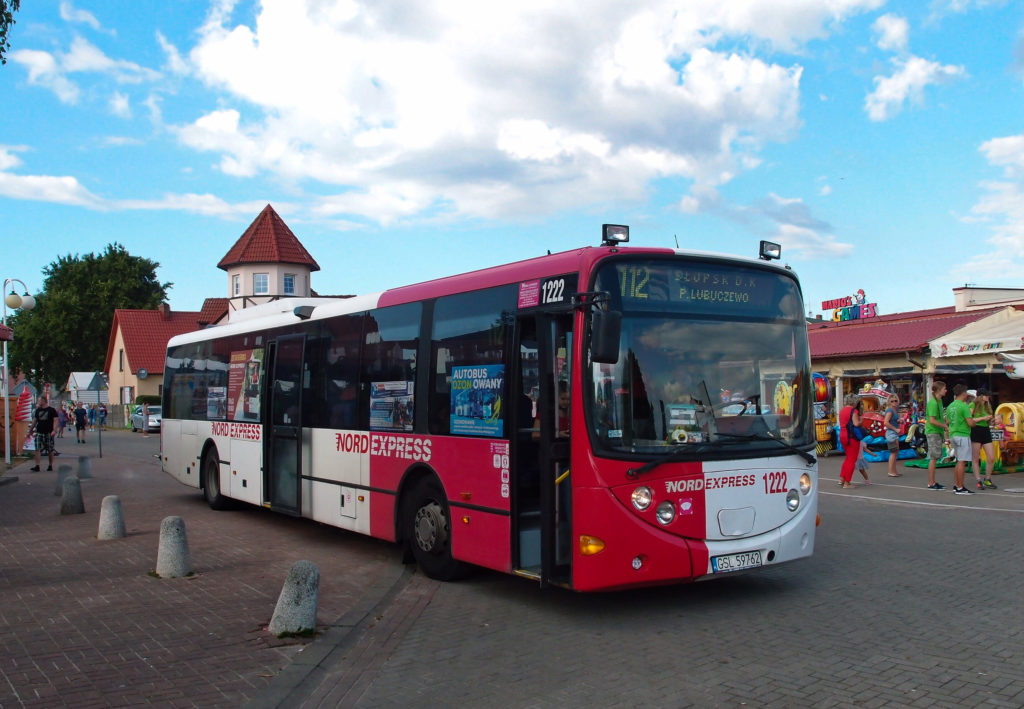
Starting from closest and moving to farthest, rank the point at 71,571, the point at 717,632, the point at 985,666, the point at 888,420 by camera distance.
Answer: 1. the point at 985,666
2. the point at 717,632
3. the point at 71,571
4. the point at 888,420

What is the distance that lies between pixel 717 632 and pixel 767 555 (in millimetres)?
1018

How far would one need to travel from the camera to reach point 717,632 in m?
6.79

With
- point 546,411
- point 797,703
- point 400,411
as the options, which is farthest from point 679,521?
point 400,411

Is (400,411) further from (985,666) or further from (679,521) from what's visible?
(985,666)

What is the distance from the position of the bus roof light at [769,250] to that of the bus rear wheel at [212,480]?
32.9 ft

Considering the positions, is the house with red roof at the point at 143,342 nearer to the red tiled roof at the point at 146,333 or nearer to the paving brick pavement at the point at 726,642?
the red tiled roof at the point at 146,333

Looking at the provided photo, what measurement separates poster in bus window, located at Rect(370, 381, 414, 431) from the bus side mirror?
3.12 metres

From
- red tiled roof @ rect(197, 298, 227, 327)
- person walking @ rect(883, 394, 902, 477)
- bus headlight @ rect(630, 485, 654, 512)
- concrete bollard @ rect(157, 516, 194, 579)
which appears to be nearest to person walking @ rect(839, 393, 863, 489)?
person walking @ rect(883, 394, 902, 477)

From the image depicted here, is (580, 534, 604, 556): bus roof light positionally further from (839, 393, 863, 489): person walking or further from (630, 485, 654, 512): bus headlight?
(839, 393, 863, 489): person walking

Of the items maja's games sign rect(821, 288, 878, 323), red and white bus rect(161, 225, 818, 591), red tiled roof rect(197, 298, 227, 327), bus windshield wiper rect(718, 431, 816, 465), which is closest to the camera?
red and white bus rect(161, 225, 818, 591)

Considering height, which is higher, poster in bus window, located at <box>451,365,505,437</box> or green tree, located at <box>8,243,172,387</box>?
green tree, located at <box>8,243,172,387</box>

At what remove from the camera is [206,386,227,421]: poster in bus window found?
14.5 metres

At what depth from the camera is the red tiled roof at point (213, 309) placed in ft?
241

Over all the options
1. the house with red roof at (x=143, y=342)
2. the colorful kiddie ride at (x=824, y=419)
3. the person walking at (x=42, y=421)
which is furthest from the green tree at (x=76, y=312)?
the colorful kiddie ride at (x=824, y=419)
